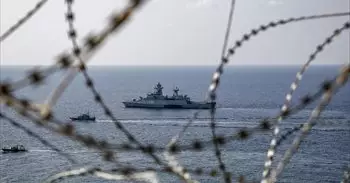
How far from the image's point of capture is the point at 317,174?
4462cm

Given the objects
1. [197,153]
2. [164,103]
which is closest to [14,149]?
[197,153]

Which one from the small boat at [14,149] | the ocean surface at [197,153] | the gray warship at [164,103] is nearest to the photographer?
the ocean surface at [197,153]

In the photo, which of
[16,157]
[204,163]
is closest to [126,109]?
[16,157]

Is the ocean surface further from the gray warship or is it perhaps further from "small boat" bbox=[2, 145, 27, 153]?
the gray warship

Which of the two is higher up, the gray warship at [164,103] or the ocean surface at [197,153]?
the gray warship at [164,103]

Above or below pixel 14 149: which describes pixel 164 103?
above

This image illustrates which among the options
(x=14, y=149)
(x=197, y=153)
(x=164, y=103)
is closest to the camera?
(x=197, y=153)

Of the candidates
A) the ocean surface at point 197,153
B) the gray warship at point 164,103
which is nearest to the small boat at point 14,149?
the ocean surface at point 197,153

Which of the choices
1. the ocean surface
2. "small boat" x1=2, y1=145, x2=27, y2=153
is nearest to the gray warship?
the ocean surface

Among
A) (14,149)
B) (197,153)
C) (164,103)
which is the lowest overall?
(197,153)

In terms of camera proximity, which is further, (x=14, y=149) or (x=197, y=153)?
(x=14, y=149)

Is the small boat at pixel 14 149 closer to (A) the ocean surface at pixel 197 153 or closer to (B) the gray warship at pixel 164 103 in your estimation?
(A) the ocean surface at pixel 197 153

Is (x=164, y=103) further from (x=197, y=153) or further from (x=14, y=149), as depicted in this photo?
(x=197, y=153)

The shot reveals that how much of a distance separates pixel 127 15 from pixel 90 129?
2737 inches
